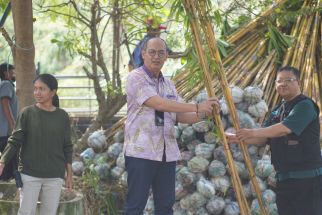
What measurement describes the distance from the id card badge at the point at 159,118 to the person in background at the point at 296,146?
53cm

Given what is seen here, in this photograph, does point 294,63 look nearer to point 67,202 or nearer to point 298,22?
point 298,22

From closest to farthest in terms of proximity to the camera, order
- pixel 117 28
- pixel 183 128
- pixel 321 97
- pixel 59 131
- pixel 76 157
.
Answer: pixel 59 131 → pixel 183 128 → pixel 321 97 → pixel 76 157 → pixel 117 28

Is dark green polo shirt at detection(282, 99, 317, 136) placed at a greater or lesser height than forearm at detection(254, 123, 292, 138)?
greater

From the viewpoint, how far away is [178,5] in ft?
16.0

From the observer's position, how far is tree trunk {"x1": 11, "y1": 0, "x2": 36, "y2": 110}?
6.14 metres

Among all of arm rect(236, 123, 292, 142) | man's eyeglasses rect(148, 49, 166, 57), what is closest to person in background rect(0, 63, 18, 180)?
man's eyeglasses rect(148, 49, 166, 57)

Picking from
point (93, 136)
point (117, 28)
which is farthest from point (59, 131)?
point (117, 28)

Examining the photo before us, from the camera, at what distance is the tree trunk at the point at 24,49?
20.1 ft

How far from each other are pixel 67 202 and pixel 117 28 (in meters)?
3.39

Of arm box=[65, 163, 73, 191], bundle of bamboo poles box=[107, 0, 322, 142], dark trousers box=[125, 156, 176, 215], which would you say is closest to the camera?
dark trousers box=[125, 156, 176, 215]

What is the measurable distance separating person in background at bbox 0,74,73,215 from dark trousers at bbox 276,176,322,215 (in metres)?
1.80

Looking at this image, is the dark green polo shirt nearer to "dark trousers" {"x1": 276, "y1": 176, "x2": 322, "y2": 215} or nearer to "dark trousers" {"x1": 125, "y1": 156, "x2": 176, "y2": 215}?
"dark trousers" {"x1": 276, "y1": 176, "x2": 322, "y2": 215}

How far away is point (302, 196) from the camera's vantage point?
500cm

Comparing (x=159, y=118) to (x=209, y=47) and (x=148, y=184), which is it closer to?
(x=148, y=184)
